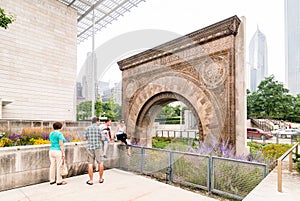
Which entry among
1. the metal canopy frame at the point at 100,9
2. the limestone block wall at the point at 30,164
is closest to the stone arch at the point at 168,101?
the limestone block wall at the point at 30,164

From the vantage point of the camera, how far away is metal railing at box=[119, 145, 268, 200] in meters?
4.61

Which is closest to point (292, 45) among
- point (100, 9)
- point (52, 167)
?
point (100, 9)

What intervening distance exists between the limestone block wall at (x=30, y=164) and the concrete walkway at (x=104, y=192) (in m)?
0.21

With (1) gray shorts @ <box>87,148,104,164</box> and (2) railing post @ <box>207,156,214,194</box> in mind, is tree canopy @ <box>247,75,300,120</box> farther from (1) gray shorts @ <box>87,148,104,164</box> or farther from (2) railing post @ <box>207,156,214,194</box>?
(1) gray shorts @ <box>87,148,104,164</box>

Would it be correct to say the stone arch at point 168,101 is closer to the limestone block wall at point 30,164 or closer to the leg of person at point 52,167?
the limestone block wall at point 30,164

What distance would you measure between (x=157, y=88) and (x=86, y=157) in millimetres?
4975

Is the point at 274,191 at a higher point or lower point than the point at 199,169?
higher

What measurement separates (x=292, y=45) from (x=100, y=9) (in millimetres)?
71545

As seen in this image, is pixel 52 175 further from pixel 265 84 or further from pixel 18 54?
pixel 265 84

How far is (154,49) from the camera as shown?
404 inches

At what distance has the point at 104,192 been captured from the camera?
466cm

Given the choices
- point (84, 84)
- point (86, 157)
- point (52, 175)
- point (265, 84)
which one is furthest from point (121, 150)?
point (265, 84)

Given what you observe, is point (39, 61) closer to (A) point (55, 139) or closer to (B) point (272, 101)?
(A) point (55, 139)

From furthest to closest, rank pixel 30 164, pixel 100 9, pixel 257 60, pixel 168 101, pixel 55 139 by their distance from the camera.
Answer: pixel 257 60 < pixel 100 9 < pixel 168 101 < pixel 30 164 < pixel 55 139
